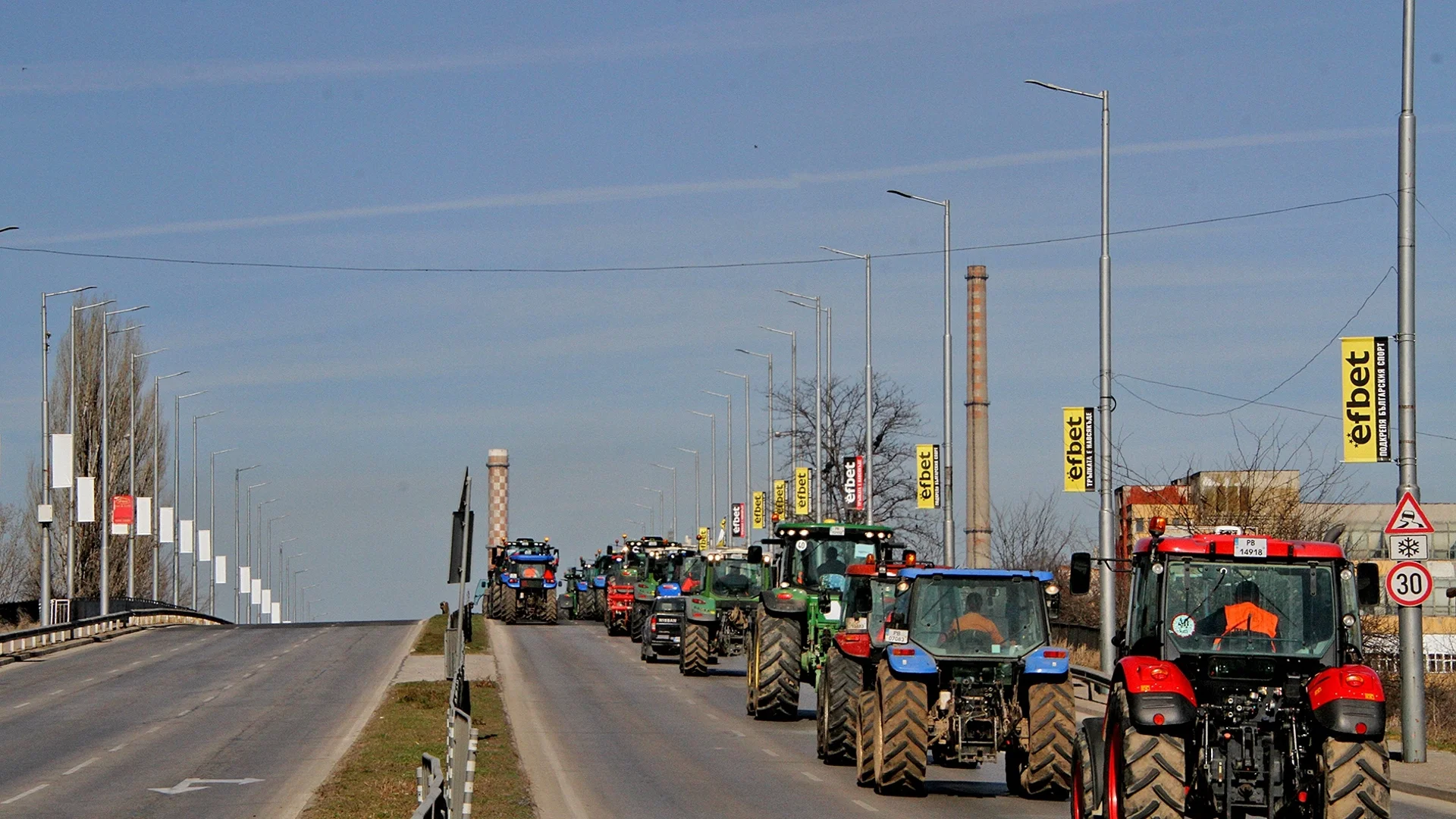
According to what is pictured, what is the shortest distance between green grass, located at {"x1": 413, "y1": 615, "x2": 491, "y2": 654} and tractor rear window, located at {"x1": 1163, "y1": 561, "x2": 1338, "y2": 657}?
32.7 m

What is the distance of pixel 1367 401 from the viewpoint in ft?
89.8

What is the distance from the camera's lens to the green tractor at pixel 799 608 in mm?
30312

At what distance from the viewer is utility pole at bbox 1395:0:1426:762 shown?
24.2m

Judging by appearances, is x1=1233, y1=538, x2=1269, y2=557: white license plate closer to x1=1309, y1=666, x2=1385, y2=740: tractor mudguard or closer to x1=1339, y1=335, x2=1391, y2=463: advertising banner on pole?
x1=1309, y1=666, x2=1385, y2=740: tractor mudguard

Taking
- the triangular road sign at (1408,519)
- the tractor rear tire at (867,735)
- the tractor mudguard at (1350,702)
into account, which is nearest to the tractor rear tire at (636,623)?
the triangular road sign at (1408,519)

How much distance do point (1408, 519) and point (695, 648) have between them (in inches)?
861

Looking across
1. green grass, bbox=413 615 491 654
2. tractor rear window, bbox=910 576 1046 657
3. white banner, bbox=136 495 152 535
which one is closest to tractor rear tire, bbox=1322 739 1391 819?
tractor rear window, bbox=910 576 1046 657

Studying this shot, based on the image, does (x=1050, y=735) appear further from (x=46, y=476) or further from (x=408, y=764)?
(x=46, y=476)

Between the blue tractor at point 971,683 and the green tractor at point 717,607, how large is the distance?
22.2 metres

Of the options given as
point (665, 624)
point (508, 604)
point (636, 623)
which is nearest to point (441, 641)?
point (636, 623)

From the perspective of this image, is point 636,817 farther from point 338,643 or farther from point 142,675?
point 338,643

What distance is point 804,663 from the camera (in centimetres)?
3103

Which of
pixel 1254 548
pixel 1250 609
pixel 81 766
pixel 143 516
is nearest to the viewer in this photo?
pixel 1254 548

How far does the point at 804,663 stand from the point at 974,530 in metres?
39.1
